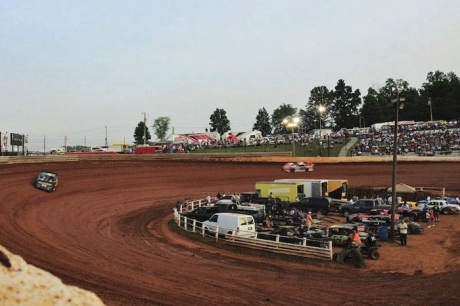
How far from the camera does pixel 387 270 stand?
55.6ft

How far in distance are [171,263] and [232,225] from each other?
6.19 meters

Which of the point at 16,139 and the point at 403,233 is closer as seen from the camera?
the point at 403,233

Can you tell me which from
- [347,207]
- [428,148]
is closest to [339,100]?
[428,148]

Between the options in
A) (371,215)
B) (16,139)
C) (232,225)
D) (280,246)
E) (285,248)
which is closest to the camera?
(285,248)

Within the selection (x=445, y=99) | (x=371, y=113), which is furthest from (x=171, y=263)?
(x=371, y=113)

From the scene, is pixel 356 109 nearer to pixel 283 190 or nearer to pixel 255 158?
pixel 255 158

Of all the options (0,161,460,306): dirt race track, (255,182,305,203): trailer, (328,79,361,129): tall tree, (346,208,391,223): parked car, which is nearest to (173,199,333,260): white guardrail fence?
(0,161,460,306): dirt race track

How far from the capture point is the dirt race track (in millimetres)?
13219

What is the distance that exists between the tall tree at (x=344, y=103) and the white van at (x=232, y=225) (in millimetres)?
130607

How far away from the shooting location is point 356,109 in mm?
151000

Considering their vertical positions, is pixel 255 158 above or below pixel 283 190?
above

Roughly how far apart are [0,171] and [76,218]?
1987cm

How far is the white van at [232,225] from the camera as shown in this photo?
2241 cm

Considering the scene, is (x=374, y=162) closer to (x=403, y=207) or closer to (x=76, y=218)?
(x=403, y=207)
